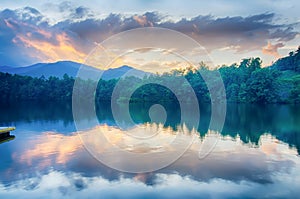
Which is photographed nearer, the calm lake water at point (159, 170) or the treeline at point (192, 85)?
the calm lake water at point (159, 170)

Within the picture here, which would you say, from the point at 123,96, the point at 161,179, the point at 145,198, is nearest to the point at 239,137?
the point at 161,179

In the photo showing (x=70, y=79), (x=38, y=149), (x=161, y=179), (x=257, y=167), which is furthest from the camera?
(x=70, y=79)

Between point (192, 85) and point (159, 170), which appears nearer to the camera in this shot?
point (159, 170)

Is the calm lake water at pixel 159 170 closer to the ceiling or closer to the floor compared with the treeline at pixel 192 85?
closer to the floor

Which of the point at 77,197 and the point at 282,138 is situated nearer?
the point at 77,197

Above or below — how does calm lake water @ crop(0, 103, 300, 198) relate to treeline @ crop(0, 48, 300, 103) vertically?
below

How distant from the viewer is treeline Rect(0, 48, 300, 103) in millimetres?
40312

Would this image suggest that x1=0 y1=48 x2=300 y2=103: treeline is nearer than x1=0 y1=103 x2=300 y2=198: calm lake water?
No

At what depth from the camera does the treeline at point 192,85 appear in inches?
1587

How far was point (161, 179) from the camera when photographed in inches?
302

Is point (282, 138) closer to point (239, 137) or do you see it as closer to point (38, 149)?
point (239, 137)

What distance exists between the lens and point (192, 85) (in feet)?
162

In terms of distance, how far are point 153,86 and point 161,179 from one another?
1667 inches

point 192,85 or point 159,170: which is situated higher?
point 192,85
